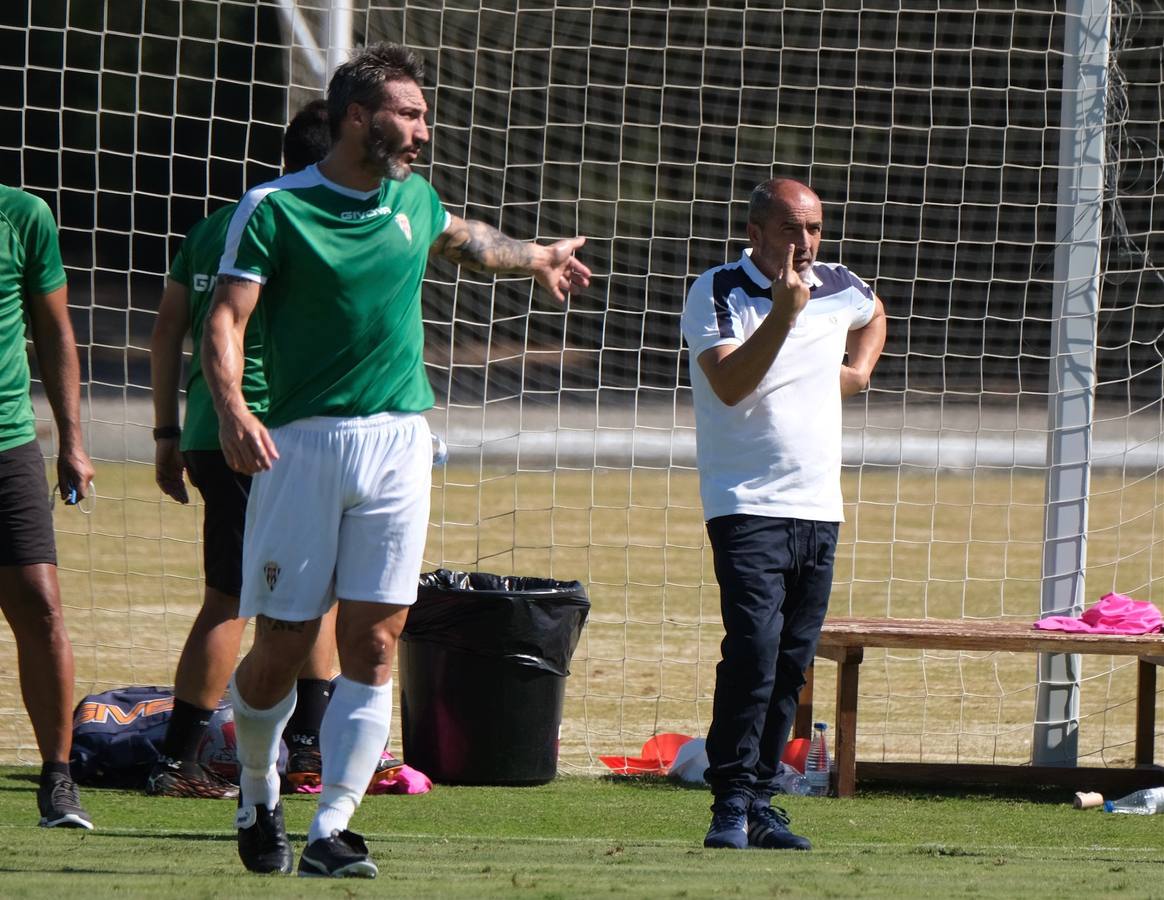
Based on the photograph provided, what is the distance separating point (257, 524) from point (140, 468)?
57.7 feet

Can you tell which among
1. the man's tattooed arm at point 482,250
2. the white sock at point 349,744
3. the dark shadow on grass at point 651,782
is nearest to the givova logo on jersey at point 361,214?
the man's tattooed arm at point 482,250

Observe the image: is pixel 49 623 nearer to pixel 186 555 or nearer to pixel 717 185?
pixel 186 555

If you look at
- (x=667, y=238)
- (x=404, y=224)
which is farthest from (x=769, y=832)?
(x=667, y=238)

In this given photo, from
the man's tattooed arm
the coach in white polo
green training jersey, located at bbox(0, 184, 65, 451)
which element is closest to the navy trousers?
the coach in white polo

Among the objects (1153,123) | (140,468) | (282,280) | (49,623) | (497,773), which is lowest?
(140,468)

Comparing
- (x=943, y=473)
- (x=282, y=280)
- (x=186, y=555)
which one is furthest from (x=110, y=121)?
(x=943, y=473)

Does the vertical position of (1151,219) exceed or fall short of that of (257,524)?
it exceeds it

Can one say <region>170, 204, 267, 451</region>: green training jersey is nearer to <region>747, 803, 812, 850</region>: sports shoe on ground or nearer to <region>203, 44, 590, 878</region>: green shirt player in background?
<region>203, 44, 590, 878</region>: green shirt player in background

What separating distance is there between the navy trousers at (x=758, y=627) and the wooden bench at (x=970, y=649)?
1.07 meters

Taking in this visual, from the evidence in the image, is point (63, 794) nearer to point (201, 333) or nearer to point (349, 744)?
point (349, 744)

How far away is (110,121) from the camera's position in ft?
44.1

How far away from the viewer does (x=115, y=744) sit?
5773mm

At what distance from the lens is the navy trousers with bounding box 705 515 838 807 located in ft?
14.8

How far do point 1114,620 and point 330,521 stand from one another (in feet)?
11.0
